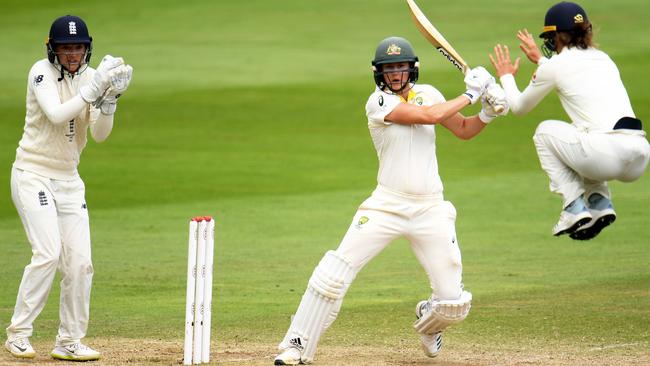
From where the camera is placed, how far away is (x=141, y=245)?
15000 millimetres

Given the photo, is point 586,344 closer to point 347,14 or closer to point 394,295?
point 394,295

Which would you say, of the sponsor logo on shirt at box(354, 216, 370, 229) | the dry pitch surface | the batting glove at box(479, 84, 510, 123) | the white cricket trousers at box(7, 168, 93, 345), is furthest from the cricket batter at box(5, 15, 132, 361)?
the batting glove at box(479, 84, 510, 123)

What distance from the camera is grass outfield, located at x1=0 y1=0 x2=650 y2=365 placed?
10.3 m

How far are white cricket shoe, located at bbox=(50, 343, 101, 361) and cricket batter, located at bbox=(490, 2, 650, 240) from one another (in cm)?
343

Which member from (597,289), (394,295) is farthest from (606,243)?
(394,295)

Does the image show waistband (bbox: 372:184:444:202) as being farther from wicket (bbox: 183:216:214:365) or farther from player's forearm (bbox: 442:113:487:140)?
wicket (bbox: 183:216:214:365)

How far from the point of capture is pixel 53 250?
864 cm

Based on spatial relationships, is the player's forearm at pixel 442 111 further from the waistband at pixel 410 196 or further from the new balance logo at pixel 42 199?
the new balance logo at pixel 42 199

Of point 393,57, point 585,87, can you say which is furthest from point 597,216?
point 393,57

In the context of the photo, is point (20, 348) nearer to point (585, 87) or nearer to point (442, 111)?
point (442, 111)

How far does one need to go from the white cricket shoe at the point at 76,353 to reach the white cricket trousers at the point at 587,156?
352 centimetres

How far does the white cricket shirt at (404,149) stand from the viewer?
27.6ft

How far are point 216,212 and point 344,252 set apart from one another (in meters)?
9.30

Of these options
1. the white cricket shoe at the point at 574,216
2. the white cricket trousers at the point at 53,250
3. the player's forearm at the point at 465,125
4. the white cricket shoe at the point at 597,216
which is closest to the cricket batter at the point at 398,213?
the player's forearm at the point at 465,125
